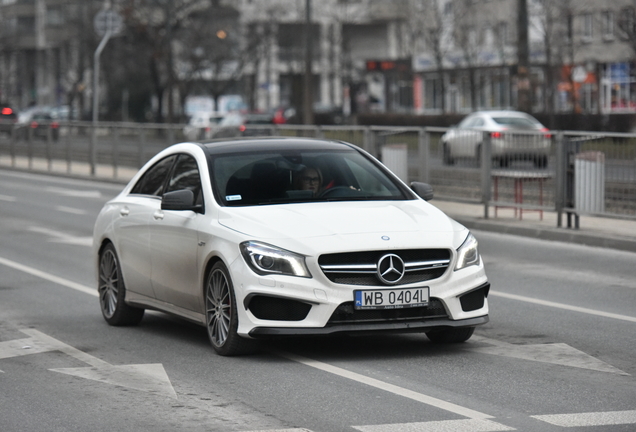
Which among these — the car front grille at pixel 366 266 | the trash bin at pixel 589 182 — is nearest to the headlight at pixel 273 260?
the car front grille at pixel 366 266

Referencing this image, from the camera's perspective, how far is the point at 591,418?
625 centimetres

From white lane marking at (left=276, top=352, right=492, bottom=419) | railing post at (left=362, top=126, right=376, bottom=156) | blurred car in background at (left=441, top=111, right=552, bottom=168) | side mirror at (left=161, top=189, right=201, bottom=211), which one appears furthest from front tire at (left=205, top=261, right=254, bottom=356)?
railing post at (left=362, top=126, right=376, bottom=156)

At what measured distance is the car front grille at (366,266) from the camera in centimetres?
777

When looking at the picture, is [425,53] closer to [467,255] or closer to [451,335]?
[451,335]

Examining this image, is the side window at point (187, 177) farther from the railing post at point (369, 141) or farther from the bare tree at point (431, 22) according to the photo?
the bare tree at point (431, 22)

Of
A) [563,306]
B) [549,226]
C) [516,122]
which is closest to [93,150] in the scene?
[516,122]

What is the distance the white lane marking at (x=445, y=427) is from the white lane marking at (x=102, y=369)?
1.47 m

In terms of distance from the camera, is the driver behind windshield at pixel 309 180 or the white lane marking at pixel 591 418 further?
the driver behind windshield at pixel 309 180

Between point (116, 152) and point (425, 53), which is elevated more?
point (425, 53)

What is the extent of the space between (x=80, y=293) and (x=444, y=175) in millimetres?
9054

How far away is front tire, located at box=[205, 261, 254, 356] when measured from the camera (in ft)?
26.4

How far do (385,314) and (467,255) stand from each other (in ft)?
2.31

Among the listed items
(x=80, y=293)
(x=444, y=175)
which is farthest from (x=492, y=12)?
(x=80, y=293)

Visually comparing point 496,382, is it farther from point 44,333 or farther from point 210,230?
point 44,333
